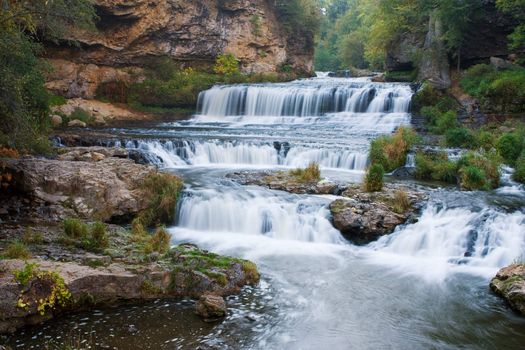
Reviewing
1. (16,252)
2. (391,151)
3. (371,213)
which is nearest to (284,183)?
(371,213)

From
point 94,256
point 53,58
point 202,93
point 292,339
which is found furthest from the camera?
point 202,93

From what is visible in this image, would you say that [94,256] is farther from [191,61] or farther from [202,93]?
[191,61]

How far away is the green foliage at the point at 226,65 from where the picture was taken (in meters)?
33.9

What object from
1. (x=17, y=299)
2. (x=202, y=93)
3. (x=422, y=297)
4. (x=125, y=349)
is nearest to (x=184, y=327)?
(x=125, y=349)

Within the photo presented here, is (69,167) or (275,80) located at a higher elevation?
(275,80)

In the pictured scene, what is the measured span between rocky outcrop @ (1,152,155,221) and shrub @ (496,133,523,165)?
12.1 m

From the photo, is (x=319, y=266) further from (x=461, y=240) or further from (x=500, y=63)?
(x=500, y=63)

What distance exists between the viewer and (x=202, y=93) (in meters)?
30.5

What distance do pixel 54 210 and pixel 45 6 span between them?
4327mm

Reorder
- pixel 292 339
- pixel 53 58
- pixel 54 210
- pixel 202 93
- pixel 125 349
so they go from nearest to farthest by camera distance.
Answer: pixel 125 349
pixel 292 339
pixel 54 210
pixel 53 58
pixel 202 93

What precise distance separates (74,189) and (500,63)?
2285 cm

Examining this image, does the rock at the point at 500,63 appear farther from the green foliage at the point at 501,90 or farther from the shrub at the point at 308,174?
the shrub at the point at 308,174

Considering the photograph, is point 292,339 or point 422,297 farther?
point 422,297

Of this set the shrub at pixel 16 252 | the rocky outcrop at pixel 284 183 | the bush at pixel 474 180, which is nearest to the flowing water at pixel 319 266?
the bush at pixel 474 180
